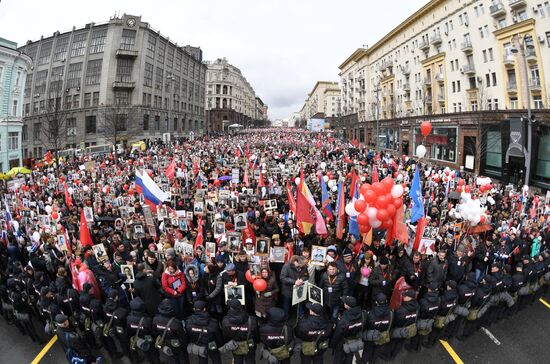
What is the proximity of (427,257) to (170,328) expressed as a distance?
6.12m

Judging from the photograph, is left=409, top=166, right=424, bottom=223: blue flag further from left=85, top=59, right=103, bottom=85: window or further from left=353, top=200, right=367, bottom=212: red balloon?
left=85, top=59, right=103, bottom=85: window

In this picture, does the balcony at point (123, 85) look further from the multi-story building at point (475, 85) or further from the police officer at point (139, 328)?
the police officer at point (139, 328)

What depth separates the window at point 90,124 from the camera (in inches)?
2058

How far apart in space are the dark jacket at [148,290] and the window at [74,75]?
5765 cm

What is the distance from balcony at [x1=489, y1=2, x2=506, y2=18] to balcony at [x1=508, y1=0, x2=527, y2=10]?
2.27 feet

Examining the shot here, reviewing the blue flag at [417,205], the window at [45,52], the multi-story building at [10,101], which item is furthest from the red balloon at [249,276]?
the window at [45,52]

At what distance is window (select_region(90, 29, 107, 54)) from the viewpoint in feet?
174

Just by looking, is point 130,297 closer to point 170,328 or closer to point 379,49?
point 170,328

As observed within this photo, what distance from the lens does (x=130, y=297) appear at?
787cm

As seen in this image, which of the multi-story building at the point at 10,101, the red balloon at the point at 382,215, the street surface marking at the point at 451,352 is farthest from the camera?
the multi-story building at the point at 10,101

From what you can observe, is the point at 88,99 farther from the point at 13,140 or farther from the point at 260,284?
the point at 260,284

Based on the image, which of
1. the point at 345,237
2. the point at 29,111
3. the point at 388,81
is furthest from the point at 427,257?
the point at 29,111

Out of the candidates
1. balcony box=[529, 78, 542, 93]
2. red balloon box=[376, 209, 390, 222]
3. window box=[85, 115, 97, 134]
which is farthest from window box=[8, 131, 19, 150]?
balcony box=[529, 78, 542, 93]

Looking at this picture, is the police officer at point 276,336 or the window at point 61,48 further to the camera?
the window at point 61,48
